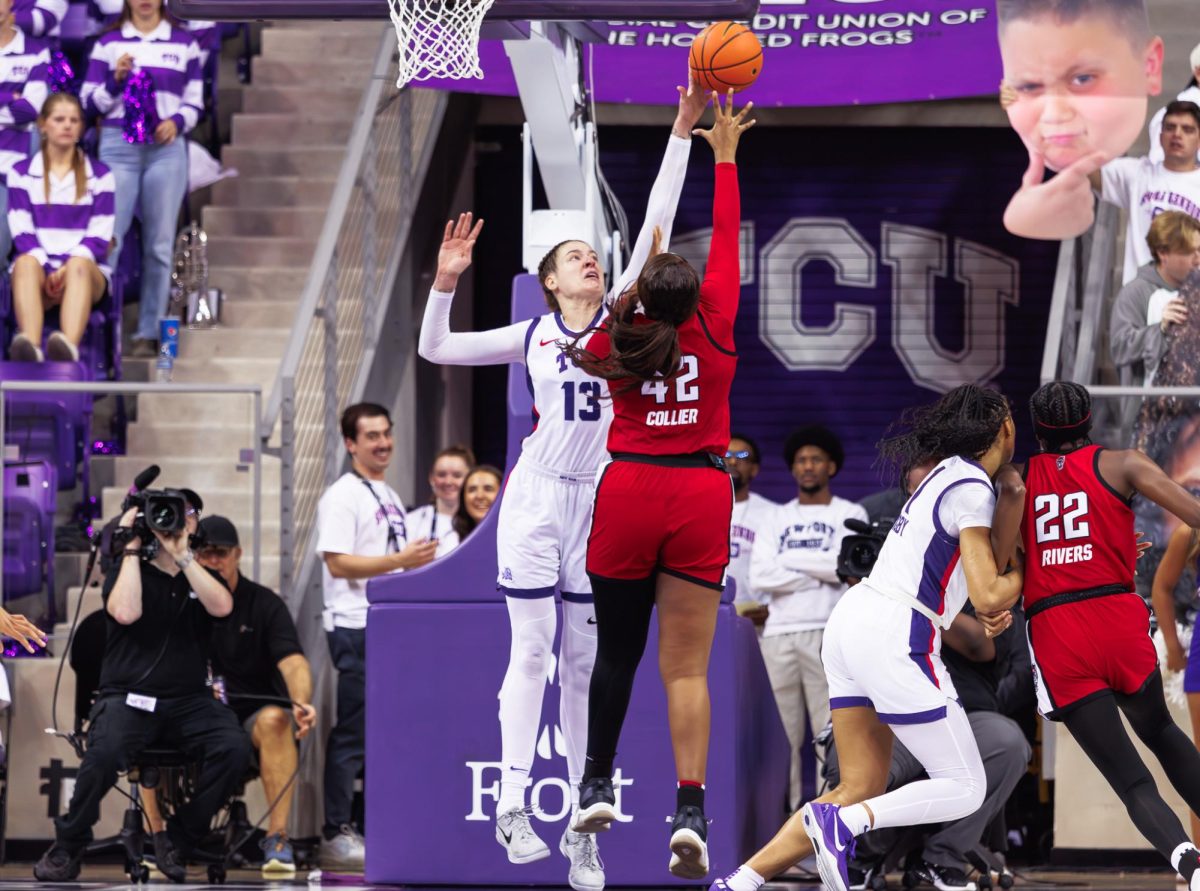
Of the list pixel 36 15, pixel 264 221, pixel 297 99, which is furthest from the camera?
pixel 297 99

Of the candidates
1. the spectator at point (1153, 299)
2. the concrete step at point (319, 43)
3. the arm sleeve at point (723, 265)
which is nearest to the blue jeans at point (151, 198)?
the concrete step at point (319, 43)

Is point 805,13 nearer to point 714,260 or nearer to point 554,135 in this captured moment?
point 554,135

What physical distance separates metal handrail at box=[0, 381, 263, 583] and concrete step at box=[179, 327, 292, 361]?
2.39 metres

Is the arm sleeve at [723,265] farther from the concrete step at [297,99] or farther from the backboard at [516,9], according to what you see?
the concrete step at [297,99]

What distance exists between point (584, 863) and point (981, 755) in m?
2.48

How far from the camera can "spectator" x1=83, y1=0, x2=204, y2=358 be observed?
12.9m

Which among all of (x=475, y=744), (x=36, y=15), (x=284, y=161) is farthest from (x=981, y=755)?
(x=36, y=15)

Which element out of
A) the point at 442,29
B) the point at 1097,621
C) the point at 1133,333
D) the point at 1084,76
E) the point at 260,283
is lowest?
the point at 1097,621

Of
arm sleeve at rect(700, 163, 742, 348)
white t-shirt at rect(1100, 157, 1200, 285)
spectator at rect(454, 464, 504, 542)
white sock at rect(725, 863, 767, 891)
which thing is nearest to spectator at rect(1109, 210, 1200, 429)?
white t-shirt at rect(1100, 157, 1200, 285)

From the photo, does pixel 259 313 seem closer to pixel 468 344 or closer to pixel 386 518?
pixel 386 518

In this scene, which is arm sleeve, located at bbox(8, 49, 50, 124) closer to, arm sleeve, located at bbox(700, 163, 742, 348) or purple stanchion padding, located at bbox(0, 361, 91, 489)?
purple stanchion padding, located at bbox(0, 361, 91, 489)

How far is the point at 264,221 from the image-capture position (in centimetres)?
1427

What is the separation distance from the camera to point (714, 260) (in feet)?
23.7

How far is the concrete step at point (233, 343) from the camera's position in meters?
13.4
